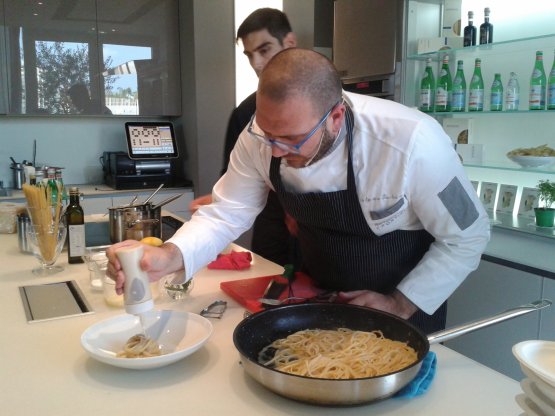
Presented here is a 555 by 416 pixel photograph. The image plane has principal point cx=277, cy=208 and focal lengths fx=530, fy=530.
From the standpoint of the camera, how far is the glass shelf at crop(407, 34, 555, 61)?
2.49m

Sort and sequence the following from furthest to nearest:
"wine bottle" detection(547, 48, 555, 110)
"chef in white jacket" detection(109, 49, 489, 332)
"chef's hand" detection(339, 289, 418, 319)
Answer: "wine bottle" detection(547, 48, 555, 110), "chef's hand" detection(339, 289, 418, 319), "chef in white jacket" detection(109, 49, 489, 332)

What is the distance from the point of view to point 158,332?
1.16 meters

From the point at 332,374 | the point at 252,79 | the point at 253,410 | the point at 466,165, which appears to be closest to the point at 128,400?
the point at 253,410

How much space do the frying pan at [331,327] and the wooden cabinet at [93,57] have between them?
310 centimetres

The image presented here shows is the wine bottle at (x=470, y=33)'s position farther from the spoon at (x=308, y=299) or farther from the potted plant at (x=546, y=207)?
the spoon at (x=308, y=299)

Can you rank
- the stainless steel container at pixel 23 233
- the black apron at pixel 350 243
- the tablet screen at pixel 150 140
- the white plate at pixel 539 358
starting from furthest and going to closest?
the tablet screen at pixel 150 140
the stainless steel container at pixel 23 233
the black apron at pixel 350 243
the white plate at pixel 539 358

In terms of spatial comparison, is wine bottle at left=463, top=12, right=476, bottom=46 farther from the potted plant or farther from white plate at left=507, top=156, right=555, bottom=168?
the potted plant

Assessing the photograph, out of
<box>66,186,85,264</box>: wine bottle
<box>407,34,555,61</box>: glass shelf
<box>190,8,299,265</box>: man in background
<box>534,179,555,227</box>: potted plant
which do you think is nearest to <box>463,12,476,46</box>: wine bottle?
<box>407,34,555,61</box>: glass shelf

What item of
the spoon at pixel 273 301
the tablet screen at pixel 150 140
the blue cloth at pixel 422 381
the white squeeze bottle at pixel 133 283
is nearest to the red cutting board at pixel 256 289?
the spoon at pixel 273 301

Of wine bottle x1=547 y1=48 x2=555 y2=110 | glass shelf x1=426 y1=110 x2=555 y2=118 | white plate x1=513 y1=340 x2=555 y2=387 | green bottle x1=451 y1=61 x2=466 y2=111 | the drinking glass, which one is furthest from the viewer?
green bottle x1=451 y1=61 x2=466 y2=111

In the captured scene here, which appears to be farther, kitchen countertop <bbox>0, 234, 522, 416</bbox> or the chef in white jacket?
the chef in white jacket

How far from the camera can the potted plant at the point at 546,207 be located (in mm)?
2402

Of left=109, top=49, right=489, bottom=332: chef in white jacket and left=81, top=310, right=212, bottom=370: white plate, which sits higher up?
left=109, top=49, right=489, bottom=332: chef in white jacket

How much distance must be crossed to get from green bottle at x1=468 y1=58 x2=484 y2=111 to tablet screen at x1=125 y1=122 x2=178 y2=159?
2.16 meters
